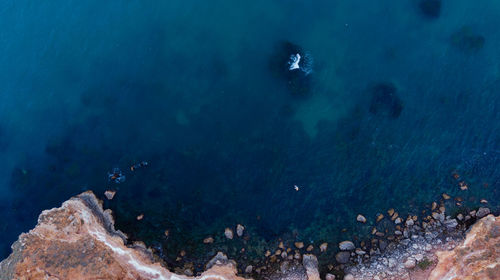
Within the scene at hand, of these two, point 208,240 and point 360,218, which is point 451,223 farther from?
point 208,240

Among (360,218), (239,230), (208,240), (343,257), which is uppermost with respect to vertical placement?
(360,218)

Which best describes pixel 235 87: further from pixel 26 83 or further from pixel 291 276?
pixel 26 83

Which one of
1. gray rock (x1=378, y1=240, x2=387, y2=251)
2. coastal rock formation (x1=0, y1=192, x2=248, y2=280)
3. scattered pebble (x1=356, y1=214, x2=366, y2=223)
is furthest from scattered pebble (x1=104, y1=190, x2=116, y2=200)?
gray rock (x1=378, y1=240, x2=387, y2=251)

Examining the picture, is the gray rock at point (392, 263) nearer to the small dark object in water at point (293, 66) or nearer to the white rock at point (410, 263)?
the white rock at point (410, 263)

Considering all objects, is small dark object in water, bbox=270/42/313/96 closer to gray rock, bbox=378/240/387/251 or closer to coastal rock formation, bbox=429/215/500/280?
gray rock, bbox=378/240/387/251

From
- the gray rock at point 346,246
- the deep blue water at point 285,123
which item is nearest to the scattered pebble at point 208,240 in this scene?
→ the deep blue water at point 285,123

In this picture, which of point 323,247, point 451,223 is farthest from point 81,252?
point 451,223

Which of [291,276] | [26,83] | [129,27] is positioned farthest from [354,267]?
[26,83]
